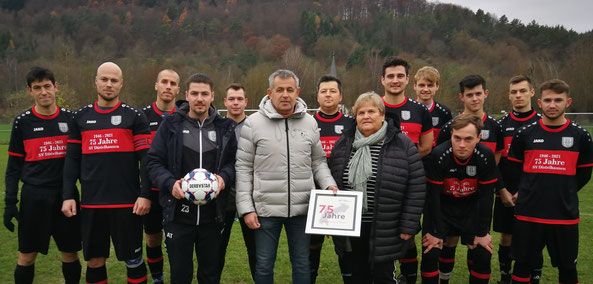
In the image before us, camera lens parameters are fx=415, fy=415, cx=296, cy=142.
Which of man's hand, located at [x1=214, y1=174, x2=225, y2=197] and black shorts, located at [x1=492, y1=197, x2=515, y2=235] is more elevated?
man's hand, located at [x1=214, y1=174, x2=225, y2=197]

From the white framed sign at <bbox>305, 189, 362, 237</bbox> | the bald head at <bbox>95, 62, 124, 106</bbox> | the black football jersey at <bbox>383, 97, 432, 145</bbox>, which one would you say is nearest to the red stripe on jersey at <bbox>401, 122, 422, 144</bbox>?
the black football jersey at <bbox>383, 97, 432, 145</bbox>

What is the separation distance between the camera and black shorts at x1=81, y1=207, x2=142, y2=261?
3803 millimetres

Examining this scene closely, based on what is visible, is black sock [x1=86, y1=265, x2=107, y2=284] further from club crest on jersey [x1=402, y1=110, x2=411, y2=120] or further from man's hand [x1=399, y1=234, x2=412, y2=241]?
club crest on jersey [x1=402, y1=110, x2=411, y2=120]

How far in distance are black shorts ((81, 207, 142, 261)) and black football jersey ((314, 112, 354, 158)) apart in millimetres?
2030

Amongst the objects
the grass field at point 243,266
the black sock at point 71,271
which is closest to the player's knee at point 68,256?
the black sock at point 71,271

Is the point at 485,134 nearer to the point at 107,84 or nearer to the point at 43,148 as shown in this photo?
the point at 107,84

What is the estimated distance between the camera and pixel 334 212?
134 inches

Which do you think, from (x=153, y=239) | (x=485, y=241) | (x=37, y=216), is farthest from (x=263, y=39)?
(x=485, y=241)

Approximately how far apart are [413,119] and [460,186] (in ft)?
2.82

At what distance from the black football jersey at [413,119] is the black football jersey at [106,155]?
102 inches

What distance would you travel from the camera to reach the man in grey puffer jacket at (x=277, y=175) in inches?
137

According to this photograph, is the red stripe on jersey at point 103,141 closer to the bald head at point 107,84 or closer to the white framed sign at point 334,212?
the bald head at point 107,84

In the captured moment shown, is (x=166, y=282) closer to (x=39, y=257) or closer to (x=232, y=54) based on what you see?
(x=39, y=257)

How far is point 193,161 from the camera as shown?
3561 millimetres
